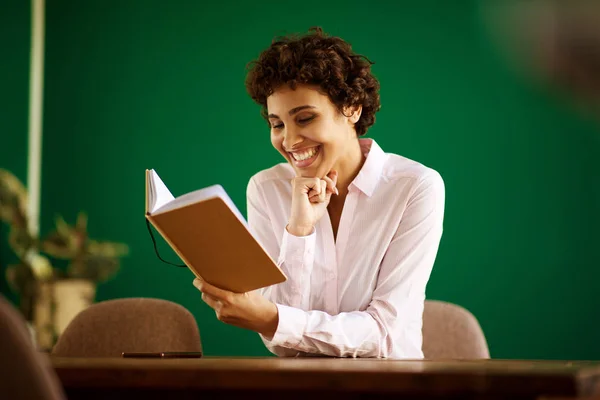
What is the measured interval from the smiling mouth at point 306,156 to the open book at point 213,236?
54cm

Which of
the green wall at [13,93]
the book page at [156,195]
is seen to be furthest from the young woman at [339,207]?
the green wall at [13,93]

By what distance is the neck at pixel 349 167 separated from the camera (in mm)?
2270

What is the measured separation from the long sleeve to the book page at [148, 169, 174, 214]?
1.17ft

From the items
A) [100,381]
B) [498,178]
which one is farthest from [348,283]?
[498,178]

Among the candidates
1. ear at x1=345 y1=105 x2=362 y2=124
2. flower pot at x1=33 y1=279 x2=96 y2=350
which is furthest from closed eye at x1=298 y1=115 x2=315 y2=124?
flower pot at x1=33 y1=279 x2=96 y2=350

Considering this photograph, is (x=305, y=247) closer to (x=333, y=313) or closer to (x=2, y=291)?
(x=333, y=313)

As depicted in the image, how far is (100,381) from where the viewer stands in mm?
1240

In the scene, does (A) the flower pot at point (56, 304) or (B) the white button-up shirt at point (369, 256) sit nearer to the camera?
(B) the white button-up shirt at point (369, 256)

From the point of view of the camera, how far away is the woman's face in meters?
2.14

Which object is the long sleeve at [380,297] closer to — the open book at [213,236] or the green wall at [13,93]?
the open book at [213,236]

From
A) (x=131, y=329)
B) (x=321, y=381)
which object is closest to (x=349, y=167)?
(x=131, y=329)

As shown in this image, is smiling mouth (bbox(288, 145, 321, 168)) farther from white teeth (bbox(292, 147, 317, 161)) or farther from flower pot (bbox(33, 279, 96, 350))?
flower pot (bbox(33, 279, 96, 350))

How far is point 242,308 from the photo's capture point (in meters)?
1.74

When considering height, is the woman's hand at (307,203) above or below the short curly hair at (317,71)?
below
